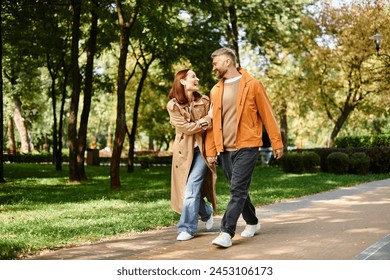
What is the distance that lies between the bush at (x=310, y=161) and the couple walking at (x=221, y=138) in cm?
1498

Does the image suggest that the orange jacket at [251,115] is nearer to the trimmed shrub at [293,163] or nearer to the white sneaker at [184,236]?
the white sneaker at [184,236]

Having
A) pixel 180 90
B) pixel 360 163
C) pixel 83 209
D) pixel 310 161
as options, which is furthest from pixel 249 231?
pixel 310 161

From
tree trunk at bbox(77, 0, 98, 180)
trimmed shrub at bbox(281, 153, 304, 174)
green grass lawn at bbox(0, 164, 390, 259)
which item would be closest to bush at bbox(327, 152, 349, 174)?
trimmed shrub at bbox(281, 153, 304, 174)

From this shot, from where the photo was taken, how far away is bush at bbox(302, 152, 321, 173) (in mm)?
21672

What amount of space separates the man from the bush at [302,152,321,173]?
1566cm

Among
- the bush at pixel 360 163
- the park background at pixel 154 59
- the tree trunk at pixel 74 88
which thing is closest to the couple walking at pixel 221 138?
the park background at pixel 154 59

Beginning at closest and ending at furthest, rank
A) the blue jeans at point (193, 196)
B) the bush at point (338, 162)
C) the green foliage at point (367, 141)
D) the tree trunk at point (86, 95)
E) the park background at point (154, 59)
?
the blue jeans at point (193, 196)
the park background at point (154, 59)
the tree trunk at point (86, 95)
the bush at point (338, 162)
the green foliage at point (367, 141)

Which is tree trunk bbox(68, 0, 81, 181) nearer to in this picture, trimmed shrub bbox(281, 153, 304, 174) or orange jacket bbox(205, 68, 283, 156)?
trimmed shrub bbox(281, 153, 304, 174)

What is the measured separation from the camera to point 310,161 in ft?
71.2

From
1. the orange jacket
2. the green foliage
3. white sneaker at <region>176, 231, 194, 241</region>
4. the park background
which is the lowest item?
white sneaker at <region>176, 231, 194, 241</region>

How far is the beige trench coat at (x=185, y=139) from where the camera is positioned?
678 cm

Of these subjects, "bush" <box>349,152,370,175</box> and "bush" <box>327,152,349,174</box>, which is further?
"bush" <box>327,152,349,174</box>

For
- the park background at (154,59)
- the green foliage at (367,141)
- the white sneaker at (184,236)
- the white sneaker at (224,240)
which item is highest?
the park background at (154,59)
